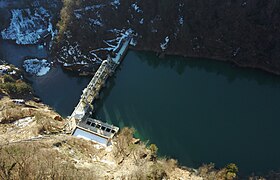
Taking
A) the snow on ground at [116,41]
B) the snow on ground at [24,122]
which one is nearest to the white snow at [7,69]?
the snow on ground at [24,122]

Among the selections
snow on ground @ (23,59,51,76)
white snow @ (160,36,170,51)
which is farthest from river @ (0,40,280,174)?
white snow @ (160,36,170,51)

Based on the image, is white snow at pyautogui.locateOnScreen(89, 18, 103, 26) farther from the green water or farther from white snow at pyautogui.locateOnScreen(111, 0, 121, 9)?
the green water

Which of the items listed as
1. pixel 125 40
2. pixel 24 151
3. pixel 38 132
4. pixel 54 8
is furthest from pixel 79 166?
pixel 54 8

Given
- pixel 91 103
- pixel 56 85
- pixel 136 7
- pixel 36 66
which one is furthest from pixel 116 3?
pixel 91 103

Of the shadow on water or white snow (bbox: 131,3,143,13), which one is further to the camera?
white snow (bbox: 131,3,143,13)

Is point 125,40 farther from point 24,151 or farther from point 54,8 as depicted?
point 24,151

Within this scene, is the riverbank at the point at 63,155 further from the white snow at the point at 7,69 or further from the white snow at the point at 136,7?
the white snow at the point at 136,7

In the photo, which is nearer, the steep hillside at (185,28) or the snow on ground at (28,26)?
the steep hillside at (185,28)
